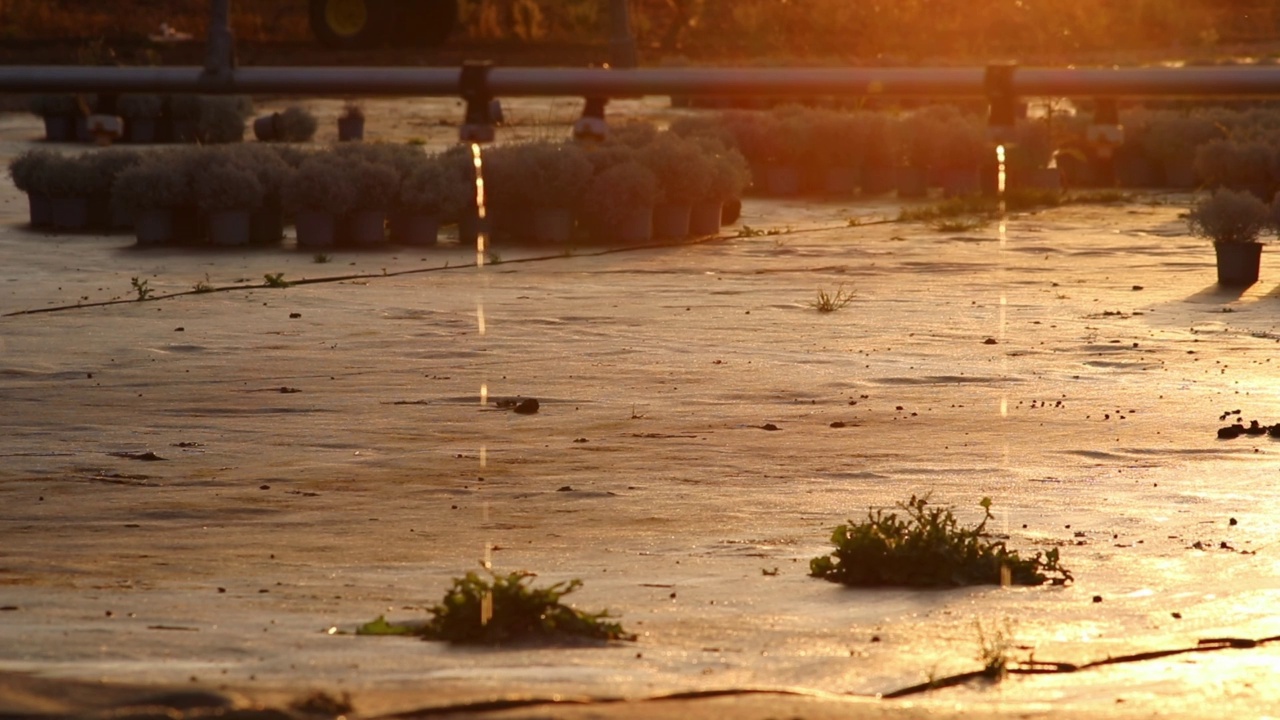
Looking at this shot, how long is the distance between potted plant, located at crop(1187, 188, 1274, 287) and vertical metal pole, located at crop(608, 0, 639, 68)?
1604cm

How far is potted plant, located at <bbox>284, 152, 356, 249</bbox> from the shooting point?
2664cm

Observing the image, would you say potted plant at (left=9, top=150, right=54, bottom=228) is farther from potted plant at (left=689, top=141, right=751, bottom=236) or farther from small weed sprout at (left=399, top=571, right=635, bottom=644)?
small weed sprout at (left=399, top=571, right=635, bottom=644)

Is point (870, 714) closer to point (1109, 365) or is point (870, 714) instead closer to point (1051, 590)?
Answer: point (1051, 590)

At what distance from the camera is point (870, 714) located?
543cm

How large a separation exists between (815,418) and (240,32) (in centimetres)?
4060

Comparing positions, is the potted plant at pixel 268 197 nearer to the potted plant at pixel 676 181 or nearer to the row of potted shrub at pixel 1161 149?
the potted plant at pixel 676 181

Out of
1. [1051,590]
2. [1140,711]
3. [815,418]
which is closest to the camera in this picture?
[1140,711]

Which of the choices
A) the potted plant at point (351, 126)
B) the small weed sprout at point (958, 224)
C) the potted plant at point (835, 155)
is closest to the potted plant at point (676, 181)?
the small weed sprout at point (958, 224)

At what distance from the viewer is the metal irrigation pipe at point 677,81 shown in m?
6.52

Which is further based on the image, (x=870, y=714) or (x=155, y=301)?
(x=155, y=301)

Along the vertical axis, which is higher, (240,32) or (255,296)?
(240,32)

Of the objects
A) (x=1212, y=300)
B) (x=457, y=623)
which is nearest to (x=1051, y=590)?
(x=457, y=623)

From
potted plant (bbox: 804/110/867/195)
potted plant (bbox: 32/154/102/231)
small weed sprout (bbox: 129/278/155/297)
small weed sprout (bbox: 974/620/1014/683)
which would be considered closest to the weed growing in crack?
small weed sprout (bbox: 129/278/155/297)

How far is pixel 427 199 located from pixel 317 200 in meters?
1.51
